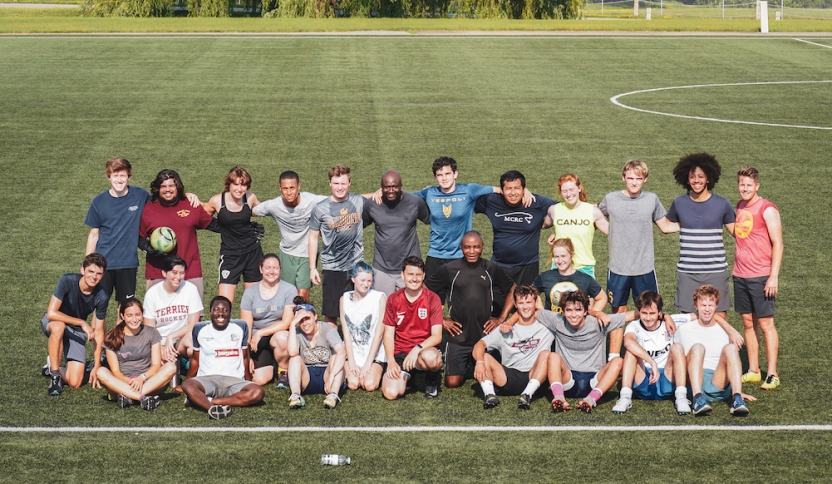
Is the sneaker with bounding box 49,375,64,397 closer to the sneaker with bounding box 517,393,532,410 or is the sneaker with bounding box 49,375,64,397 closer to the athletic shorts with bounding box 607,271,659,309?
the sneaker with bounding box 517,393,532,410

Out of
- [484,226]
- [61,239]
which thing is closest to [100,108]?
[61,239]

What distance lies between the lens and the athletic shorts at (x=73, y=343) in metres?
10.9

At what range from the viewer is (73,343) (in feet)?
35.9

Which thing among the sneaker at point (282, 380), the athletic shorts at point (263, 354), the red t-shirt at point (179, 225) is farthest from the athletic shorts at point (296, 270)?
the sneaker at point (282, 380)

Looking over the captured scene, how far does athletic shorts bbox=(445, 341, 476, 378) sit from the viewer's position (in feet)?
35.8

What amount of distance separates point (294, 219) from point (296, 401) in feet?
8.39

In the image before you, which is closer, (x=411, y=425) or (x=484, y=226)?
(x=411, y=425)

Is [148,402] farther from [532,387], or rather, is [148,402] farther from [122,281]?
[532,387]

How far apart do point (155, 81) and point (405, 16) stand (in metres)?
16.6

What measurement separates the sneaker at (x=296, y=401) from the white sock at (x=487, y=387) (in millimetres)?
1742

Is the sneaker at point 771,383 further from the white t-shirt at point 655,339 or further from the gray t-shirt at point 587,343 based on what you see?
the gray t-shirt at point 587,343

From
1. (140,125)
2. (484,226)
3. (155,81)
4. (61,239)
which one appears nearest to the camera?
(61,239)

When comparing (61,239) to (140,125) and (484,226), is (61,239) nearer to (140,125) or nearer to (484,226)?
(484,226)

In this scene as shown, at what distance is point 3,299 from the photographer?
13.6 m
